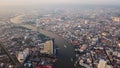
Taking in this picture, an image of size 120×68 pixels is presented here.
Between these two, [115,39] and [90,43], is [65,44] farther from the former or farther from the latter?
[115,39]

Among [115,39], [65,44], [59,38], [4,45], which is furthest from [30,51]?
[115,39]

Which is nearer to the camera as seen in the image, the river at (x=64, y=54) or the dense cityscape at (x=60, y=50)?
the river at (x=64, y=54)

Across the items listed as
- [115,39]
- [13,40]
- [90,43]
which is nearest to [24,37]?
[13,40]

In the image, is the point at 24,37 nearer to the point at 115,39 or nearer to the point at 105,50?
the point at 105,50

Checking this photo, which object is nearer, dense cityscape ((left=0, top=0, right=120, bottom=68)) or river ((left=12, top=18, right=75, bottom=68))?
river ((left=12, top=18, right=75, bottom=68))

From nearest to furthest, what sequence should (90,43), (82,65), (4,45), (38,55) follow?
(82,65), (38,55), (4,45), (90,43)

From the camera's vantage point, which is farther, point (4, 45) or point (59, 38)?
point (59, 38)

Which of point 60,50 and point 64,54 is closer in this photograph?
point 64,54

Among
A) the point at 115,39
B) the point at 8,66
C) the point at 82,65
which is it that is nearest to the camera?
the point at 8,66

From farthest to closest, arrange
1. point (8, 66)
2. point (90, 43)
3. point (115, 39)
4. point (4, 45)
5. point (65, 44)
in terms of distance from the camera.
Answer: point (115, 39), point (90, 43), point (65, 44), point (4, 45), point (8, 66)
